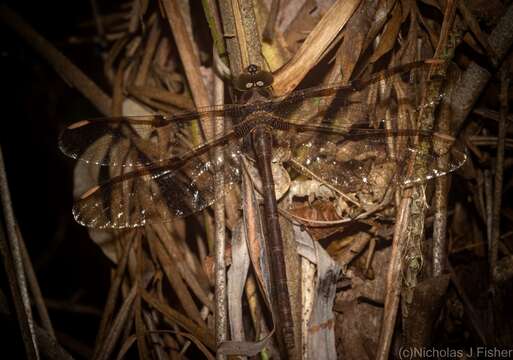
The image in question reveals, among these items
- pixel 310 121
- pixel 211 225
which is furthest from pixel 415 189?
pixel 211 225

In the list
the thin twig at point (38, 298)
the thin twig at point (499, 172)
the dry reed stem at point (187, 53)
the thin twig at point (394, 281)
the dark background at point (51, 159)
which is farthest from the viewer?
the dark background at point (51, 159)

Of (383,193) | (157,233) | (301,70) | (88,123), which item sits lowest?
(157,233)

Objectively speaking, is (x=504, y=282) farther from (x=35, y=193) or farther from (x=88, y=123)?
(x=35, y=193)

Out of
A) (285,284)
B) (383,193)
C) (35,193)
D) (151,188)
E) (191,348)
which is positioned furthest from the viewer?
(35,193)

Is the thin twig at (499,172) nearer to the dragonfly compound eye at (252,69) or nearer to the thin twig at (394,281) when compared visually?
the thin twig at (394,281)

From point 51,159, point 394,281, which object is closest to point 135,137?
point 394,281

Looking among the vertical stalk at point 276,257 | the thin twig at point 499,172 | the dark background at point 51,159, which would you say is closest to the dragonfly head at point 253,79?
the vertical stalk at point 276,257

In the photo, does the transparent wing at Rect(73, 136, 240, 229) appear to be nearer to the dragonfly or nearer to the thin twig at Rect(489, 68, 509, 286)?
the dragonfly

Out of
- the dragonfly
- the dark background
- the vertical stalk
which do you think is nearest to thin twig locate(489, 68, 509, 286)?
the dragonfly
